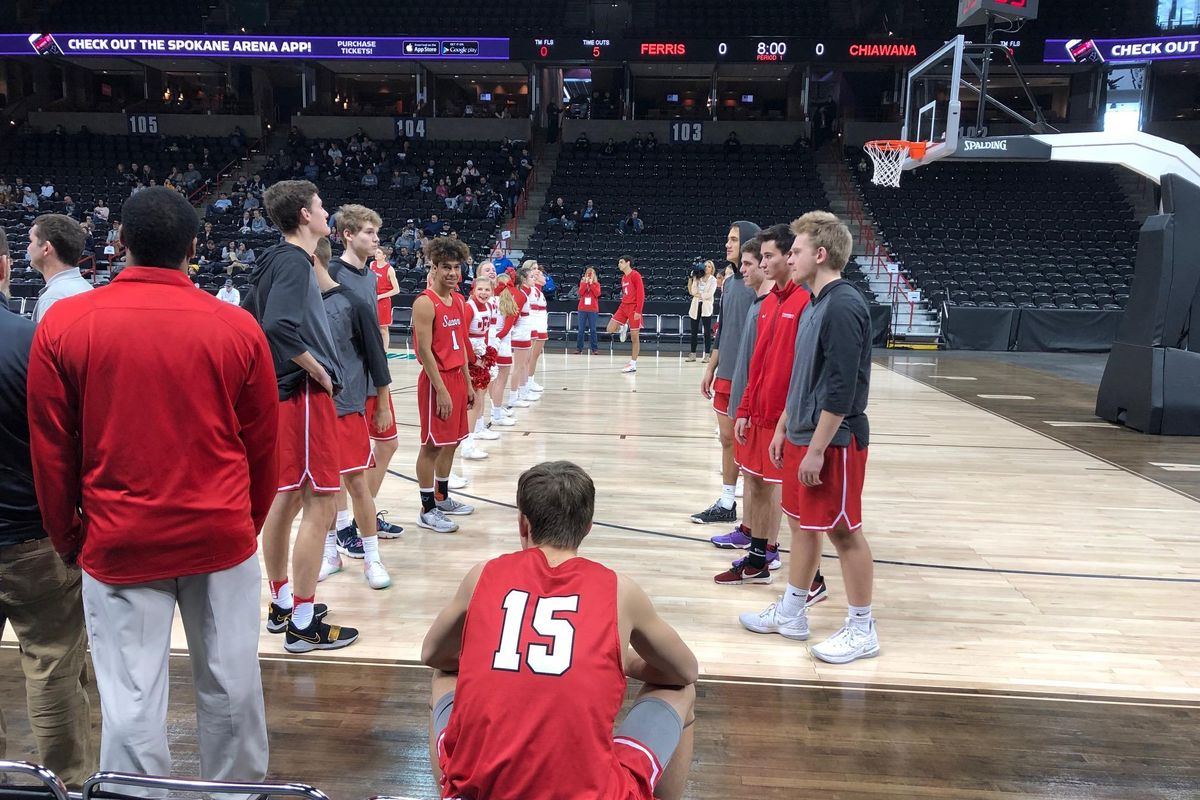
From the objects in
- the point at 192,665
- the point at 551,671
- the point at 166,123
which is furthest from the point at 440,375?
the point at 166,123

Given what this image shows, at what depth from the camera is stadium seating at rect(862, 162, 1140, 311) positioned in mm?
17922

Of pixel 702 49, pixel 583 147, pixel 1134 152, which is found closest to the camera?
pixel 1134 152

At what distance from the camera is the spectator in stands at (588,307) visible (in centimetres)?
1433

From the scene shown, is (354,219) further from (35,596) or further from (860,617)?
(860,617)

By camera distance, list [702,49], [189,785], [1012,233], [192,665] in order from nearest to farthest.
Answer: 1. [189,785]
2. [192,665]
3. [1012,233]
4. [702,49]

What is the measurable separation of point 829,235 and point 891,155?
1036cm

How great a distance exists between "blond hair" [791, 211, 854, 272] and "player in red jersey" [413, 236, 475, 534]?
7.60 feet

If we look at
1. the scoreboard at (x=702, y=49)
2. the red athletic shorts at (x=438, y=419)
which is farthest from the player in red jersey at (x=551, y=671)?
the scoreboard at (x=702, y=49)

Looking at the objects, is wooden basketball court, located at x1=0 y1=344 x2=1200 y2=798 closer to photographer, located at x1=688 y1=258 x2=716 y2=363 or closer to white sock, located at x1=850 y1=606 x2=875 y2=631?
white sock, located at x1=850 y1=606 x2=875 y2=631

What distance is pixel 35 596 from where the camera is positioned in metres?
2.20

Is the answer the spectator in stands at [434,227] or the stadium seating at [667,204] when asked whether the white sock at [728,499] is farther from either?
the spectator in stands at [434,227]

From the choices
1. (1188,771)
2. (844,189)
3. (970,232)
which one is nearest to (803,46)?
(844,189)

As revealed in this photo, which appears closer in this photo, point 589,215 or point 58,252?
point 58,252

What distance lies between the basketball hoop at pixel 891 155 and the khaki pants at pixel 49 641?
11295mm
